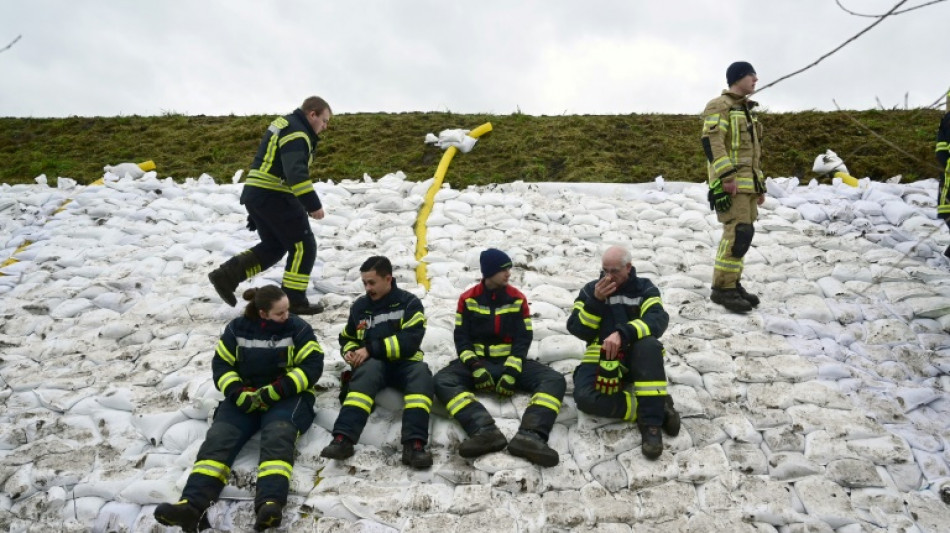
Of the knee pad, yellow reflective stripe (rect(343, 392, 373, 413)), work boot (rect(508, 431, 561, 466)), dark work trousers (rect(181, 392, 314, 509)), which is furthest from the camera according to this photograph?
the knee pad

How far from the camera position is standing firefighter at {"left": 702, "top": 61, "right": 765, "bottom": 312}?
17.0 ft

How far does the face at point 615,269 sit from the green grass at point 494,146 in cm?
399

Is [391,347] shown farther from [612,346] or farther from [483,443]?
[612,346]

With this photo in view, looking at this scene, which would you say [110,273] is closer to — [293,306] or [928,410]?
[293,306]

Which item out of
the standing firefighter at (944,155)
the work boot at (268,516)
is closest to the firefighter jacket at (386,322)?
the work boot at (268,516)

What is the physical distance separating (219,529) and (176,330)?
7.32 ft

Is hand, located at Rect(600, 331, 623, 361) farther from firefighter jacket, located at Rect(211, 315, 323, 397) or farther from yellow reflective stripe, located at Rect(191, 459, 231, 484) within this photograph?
yellow reflective stripe, located at Rect(191, 459, 231, 484)

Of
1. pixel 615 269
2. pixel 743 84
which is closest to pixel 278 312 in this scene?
pixel 615 269

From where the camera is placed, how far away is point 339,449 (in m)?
3.73

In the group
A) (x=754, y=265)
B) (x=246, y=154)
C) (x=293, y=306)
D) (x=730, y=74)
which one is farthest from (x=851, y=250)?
(x=246, y=154)

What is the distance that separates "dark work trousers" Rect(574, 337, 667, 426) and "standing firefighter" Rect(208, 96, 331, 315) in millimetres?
2344

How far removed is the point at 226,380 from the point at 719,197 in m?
3.66

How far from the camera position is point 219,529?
3.42 metres

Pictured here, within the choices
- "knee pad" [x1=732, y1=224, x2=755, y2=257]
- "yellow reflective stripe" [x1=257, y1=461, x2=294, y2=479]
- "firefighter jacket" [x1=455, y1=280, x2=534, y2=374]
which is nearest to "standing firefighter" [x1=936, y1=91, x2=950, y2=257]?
"knee pad" [x1=732, y1=224, x2=755, y2=257]
